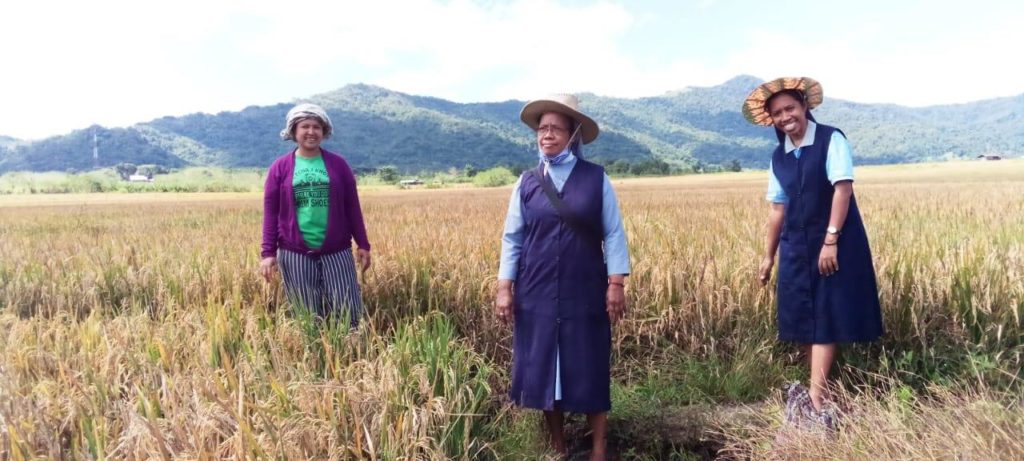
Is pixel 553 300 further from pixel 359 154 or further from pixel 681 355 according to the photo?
pixel 359 154

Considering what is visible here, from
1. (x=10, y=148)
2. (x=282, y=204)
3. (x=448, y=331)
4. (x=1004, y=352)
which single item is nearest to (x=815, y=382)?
(x=1004, y=352)

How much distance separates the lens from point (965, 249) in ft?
13.5

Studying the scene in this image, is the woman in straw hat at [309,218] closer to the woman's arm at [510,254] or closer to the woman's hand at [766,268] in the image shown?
the woman's arm at [510,254]

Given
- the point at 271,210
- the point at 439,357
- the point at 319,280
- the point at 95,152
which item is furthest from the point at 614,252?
the point at 95,152

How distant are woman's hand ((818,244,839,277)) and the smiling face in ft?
1.96

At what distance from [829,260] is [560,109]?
1559 mm

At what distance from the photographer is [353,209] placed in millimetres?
3598

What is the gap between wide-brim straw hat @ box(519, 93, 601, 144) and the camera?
2596 millimetres

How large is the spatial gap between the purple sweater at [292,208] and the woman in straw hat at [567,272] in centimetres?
129

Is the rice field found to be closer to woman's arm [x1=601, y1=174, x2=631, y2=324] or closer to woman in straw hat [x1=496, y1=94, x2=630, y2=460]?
woman in straw hat [x1=496, y1=94, x2=630, y2=460]

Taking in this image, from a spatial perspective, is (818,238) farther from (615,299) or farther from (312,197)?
(312,197)

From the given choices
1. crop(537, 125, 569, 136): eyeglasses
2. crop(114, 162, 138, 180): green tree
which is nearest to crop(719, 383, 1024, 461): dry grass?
crop(537, 125, 569, 136): eyeglasses

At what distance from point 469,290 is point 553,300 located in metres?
1.62

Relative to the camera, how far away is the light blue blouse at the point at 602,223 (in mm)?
2619
